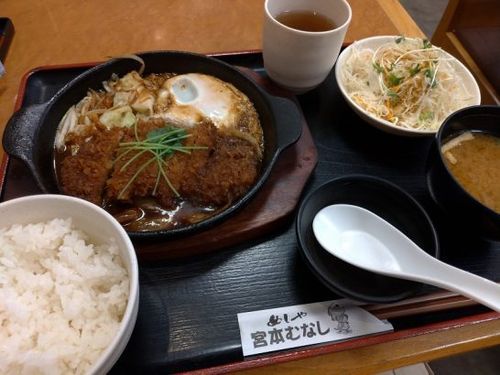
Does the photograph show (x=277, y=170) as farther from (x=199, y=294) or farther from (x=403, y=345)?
(x=403, y=345)

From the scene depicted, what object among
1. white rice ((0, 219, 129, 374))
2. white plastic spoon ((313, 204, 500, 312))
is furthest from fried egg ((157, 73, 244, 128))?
white rice ((0, 219, 129, 374))

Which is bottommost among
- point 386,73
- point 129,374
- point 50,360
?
point 129,374

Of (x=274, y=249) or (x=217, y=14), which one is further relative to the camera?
(x=217, y=14)

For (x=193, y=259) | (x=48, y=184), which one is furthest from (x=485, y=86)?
(x=48, y=184)

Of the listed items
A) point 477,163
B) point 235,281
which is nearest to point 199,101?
point 235,281

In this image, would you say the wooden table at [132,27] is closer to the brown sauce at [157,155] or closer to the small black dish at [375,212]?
the brown sauce at [157,155]

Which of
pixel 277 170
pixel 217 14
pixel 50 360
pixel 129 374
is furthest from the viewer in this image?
pixel 217 14
